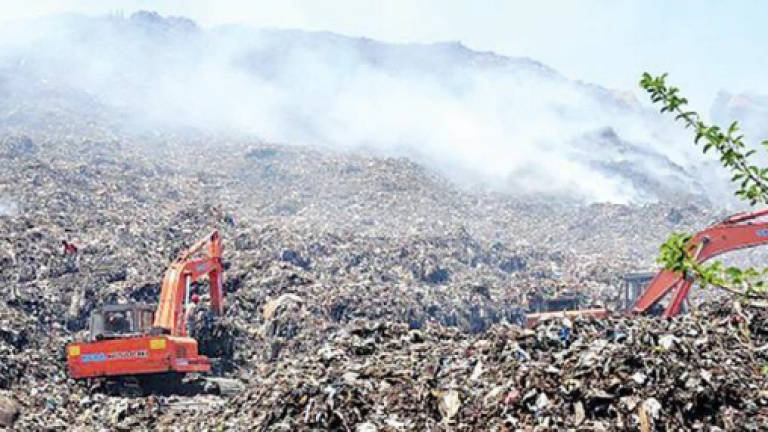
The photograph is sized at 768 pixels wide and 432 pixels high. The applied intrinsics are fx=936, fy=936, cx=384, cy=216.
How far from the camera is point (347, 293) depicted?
2041 cm

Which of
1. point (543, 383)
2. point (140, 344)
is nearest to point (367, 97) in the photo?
point (140, 344)

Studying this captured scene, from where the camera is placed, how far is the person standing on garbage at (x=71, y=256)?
21.7 m

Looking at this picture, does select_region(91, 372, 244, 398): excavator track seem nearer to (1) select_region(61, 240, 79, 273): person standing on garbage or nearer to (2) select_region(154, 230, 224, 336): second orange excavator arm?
(2) select_region(154, 230, 224, 336): second orange excavator arm

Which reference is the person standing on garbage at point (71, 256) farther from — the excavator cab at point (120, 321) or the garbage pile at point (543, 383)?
the garbage pile at point (543, 383)

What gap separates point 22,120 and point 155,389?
3858 centimetres

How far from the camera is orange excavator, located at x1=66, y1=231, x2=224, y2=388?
14156 mm

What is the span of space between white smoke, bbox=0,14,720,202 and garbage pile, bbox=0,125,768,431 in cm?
710

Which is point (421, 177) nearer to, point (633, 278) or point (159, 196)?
point (159, 196)

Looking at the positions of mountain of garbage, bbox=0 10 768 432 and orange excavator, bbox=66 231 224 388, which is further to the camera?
orange excavator, bbox=66 231 224 388

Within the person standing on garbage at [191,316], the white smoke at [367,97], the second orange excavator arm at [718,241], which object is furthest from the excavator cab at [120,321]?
the white smoke at [367,97]

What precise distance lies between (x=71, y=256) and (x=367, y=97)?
40.6m

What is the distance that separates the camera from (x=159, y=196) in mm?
32688

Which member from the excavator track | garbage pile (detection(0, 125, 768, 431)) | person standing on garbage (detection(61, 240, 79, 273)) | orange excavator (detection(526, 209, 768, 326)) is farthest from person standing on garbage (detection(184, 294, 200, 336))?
orange excavator (detection(526, 209, 768, 326))

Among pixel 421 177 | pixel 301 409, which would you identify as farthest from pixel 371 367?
pixel 421 177
